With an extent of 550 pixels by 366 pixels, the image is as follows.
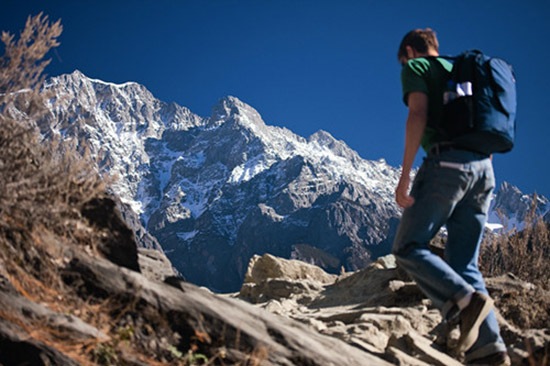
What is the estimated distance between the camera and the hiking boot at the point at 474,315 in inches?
114

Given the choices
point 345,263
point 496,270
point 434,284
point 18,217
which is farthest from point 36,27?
point 345,263

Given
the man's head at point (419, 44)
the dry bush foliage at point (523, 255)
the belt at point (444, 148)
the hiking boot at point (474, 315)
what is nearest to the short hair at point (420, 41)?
the man's head at point (419, 44)

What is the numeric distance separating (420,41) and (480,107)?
0.85m

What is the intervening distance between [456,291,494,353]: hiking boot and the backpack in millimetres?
1028

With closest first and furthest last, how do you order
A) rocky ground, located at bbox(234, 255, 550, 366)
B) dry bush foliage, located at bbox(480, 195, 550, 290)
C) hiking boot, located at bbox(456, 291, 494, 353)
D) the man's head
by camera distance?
hiking boot, located at bbox(456, 291, 494, 353) → the man's head → rocky ground, located at bbox(234, 255, 550, 366) → dry bush foliage, located at bbox(480, 195, 550, 290)

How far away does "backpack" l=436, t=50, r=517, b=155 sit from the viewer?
3012mm

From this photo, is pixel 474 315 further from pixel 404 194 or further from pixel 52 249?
pixel 52 249

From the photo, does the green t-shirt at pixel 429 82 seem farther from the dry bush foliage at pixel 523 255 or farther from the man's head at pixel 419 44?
the dry bush foliage at pixel 523 255

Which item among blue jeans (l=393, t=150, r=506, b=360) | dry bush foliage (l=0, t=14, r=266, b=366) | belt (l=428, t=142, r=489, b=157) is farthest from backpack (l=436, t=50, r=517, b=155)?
dry bush foliage (l=0, t=14, r=266, b=366)

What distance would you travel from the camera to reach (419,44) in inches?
139

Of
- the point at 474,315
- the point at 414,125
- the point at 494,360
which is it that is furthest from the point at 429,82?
the point at 494,360

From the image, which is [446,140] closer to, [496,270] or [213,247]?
[496,270]

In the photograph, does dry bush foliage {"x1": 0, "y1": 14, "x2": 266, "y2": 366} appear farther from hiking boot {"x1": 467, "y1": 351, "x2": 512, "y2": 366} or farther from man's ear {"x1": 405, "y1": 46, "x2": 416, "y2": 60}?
man's ear {"x1": 405, "y1": 46, "x2": 416, "y2": 60}

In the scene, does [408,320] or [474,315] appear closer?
[474,315]
